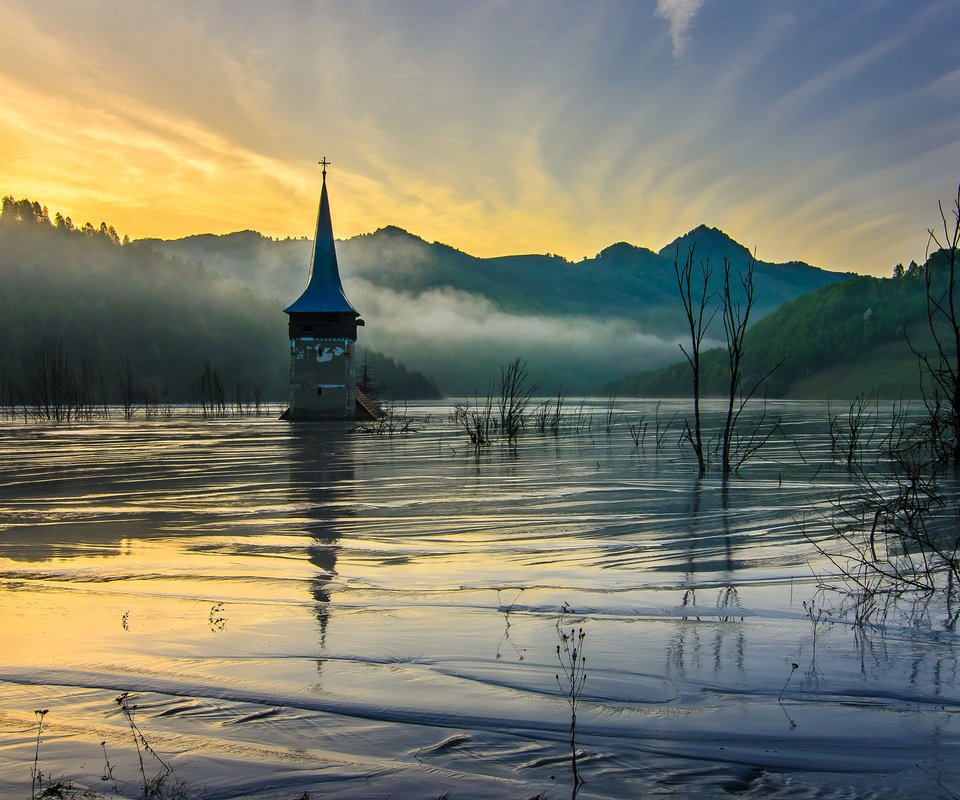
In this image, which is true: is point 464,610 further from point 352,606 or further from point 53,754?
point 53,754

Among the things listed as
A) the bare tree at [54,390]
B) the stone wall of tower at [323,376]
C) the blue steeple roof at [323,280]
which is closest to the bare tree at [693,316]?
the stone wall of tower at [323,376]

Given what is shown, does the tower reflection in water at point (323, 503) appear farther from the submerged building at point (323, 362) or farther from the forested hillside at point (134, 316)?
the forested hillside at point (134, 316)

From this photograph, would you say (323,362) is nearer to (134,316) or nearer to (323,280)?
(323,280)

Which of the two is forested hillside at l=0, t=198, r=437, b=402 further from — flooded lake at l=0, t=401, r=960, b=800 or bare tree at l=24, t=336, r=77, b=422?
flooded lake at l=0, t=401, r=960, b=800

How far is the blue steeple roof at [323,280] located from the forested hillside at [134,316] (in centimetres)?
8115

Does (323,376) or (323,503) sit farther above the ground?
(323,376)

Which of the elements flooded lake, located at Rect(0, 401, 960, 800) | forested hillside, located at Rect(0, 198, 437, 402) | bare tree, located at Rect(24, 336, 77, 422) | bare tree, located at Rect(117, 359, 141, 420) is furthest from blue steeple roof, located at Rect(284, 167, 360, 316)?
forested hillside, located at Rect(0, 198, 437, 402)

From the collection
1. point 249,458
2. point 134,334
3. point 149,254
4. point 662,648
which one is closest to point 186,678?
point 662,648

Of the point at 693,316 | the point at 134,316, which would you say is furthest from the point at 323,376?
the point at 134,316

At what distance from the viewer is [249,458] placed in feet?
71.6

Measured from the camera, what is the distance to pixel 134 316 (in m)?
158

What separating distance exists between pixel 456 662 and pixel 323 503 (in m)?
8.11

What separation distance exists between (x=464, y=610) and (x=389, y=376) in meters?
153

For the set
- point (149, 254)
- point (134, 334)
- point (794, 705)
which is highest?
point (149, 254)
